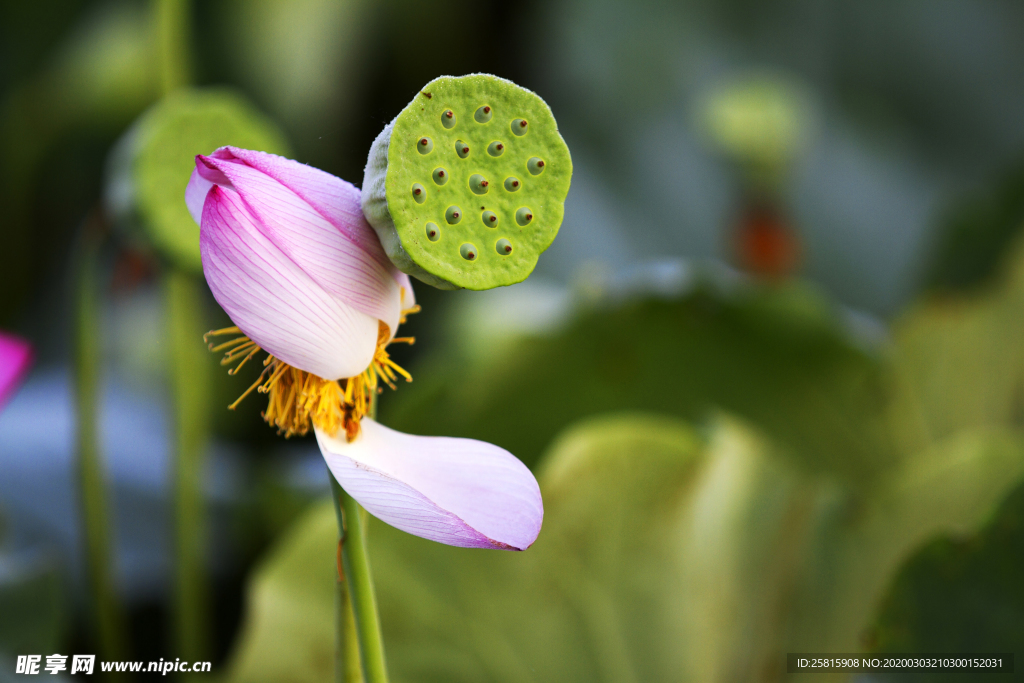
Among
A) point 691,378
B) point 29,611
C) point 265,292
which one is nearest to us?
point 265,292

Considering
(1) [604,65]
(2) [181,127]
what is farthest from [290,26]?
Answer: (2) [181,127]

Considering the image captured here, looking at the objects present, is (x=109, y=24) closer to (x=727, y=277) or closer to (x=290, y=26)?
(x=290, y=26)

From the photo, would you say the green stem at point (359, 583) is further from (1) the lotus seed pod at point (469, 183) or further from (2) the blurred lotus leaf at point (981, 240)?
(2) the blurred lotus leaf at point (981, 240)

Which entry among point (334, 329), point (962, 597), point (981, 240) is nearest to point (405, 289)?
point (334, 329)

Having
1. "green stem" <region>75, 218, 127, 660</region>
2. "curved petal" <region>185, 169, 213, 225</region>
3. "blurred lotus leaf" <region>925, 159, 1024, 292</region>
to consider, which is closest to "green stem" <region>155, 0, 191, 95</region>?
"green stem" <region>75, 218, 127, 660</region>

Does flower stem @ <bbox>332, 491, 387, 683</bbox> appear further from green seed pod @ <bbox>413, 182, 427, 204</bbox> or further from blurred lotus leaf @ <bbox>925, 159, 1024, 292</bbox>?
blurred lotus leaf @ <bbox>925, 159, 1024, 292</bbox>

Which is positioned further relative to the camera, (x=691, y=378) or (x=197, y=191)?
(x=691, y=378)

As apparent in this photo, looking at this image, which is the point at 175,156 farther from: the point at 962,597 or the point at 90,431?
the point at 962,597

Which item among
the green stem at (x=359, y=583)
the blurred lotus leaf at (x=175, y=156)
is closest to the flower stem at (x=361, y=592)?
the green stem at (x=359, y=583)
